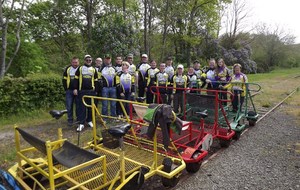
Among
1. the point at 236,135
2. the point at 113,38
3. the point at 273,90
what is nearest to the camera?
the point at 236,135

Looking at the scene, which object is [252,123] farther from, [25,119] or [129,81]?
[25,119]

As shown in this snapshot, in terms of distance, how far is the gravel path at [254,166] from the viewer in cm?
429

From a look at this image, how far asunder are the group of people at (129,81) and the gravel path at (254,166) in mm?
1646

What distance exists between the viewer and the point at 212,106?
6168 millimetres

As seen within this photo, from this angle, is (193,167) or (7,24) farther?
(7,24)

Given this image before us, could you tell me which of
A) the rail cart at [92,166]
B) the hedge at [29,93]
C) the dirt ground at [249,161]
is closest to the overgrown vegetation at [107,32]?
the hedge at [29,93]

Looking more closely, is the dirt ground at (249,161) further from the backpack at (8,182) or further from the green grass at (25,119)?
the backpack at (8,182)

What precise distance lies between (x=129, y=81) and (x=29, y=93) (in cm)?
327

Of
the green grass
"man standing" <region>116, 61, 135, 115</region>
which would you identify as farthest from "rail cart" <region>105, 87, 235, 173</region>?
the green grass

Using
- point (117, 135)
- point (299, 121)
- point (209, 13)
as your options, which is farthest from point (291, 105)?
point (209, 13)

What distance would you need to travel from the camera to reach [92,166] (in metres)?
3.21

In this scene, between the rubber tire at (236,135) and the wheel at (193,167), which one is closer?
the wheel at (193,167)

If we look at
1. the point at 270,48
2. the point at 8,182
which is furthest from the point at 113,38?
the point at 270,48

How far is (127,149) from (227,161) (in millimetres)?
2071
